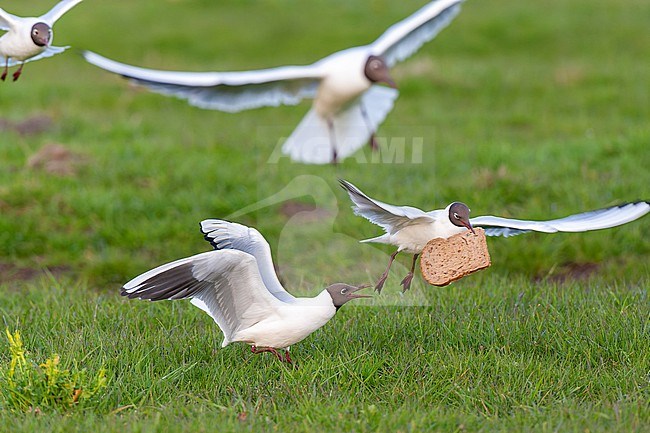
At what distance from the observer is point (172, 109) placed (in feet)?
39.6

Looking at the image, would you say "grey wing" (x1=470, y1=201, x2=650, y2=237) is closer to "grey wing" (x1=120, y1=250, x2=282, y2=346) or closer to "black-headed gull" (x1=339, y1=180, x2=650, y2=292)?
"black-headed gull" (x1=339, y1=180, x2=650, y2=292)

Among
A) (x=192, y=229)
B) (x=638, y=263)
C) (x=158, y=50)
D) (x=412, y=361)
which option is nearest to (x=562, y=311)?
(x=412, y=361)

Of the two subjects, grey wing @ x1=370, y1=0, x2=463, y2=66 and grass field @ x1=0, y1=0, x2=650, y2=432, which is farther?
grey wing @ x1=370, y1=0, x2=463, y2=66

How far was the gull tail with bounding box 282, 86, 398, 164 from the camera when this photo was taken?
25.0ft

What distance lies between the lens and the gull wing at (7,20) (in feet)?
12.5

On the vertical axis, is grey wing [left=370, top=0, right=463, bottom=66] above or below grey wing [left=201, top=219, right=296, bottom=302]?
above

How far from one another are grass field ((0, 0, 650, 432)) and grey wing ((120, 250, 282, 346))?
0.31 metres

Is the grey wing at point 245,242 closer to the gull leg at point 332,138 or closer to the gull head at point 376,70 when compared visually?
the gull head at point 376,70

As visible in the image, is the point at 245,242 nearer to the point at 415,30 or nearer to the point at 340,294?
the point at 340,294

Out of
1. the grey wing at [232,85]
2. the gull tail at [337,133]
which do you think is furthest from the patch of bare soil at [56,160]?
the gull tail at [337,133]

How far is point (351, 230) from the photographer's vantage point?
7484mm

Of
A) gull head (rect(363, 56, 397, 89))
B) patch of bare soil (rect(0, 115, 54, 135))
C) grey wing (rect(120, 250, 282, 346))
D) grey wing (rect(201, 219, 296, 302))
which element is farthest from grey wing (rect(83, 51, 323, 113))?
patch of bare soil (rect(0, 115, 54, 135))

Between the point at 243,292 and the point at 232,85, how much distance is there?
283cm

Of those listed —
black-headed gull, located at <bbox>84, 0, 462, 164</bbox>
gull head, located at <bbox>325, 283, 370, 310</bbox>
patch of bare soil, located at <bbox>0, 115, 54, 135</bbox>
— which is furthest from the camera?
patch of bare soil, located at <bbox>0, 115, 54, 135</bbox>
